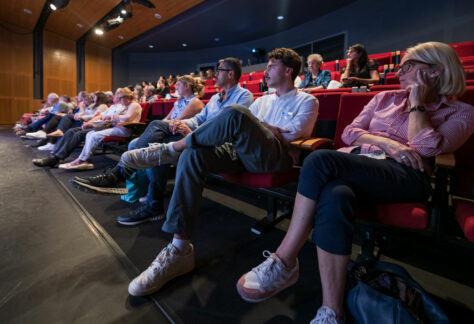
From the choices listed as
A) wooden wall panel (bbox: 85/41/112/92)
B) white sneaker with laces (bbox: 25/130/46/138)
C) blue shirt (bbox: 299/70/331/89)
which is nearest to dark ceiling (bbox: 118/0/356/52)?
wooden wall panel (bbox: 85/41/112/92)

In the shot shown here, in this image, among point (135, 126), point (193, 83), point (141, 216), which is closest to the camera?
point (141, 216)

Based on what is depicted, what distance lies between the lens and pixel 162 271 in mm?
982

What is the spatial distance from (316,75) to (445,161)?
2.79 m

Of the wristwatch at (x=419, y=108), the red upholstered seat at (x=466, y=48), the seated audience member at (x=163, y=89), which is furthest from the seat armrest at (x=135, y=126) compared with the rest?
the red upholstered seat at (x=466, y=48)

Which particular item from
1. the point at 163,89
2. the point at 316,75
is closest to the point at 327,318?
the point at 316,75

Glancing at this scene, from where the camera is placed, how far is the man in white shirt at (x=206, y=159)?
1.02 m

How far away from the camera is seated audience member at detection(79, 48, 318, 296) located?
1021 millimetres

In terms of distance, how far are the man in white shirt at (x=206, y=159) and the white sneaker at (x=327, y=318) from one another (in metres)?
0.55

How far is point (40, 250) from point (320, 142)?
1.51 m

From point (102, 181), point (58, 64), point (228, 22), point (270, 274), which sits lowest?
point (270, 274)

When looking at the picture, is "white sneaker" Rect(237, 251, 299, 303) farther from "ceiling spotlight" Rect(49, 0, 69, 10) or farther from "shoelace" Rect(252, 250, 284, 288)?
"ceiling spotlight" Rect(49, 0, 69, 10)

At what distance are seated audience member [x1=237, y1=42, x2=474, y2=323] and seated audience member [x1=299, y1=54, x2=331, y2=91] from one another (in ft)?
6.81

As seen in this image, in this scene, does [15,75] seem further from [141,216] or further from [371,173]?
[371,173]

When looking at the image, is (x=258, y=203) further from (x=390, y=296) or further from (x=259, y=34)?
(x=259, y=34)
